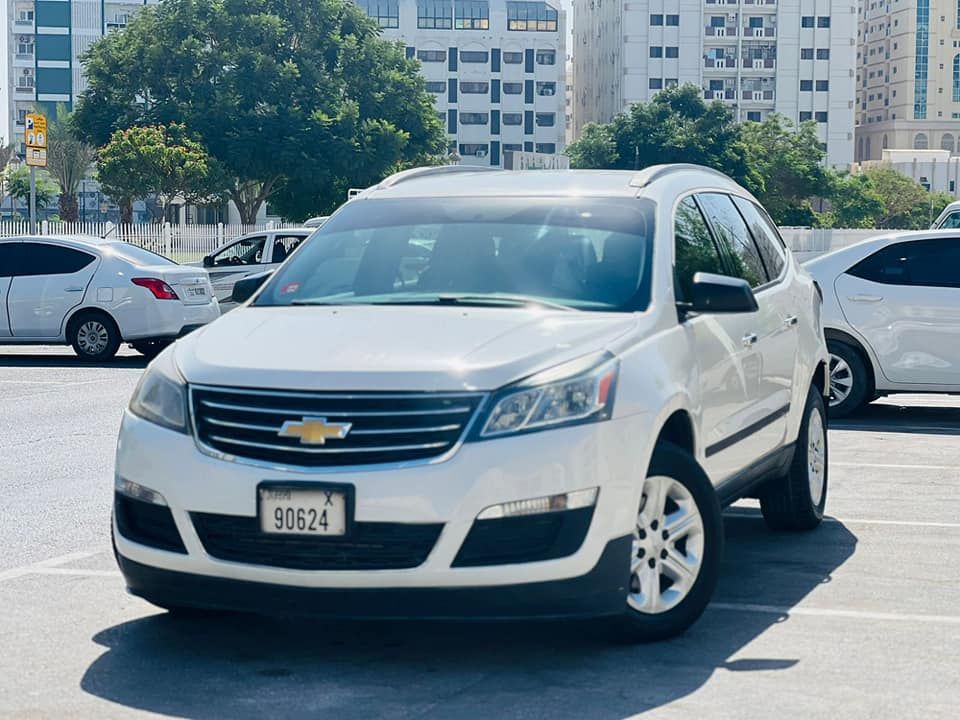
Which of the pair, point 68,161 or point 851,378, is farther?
point 68,161

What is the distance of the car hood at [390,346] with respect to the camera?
5.25m

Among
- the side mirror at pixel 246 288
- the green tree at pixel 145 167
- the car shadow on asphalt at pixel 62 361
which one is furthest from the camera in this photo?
the green tree at pixel 145 167

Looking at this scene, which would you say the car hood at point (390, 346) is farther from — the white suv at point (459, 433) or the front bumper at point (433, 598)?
the front bumper at point (433, 598)

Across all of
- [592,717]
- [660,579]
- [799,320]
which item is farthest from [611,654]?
[799,320]

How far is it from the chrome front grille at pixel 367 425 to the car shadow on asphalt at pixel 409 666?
711 mm

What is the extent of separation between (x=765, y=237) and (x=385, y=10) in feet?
432

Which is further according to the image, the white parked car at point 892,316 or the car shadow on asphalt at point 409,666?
the white parked car at point 892,316

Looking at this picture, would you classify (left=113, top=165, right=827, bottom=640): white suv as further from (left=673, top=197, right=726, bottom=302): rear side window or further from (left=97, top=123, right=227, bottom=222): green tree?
(left=97, top=123, right=227, bottom=222): green tree

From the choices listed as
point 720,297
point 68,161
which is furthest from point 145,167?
point 720,297

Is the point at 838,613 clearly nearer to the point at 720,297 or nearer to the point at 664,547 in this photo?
the point at 664,547

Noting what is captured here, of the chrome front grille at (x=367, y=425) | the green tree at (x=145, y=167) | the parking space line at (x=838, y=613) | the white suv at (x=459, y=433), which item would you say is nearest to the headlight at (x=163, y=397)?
the white suv at (x=459, y=433)

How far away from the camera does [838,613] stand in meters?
6.33

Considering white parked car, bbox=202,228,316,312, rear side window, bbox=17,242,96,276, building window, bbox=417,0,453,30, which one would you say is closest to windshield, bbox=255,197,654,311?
rear side window, bbox=17,242,96,276

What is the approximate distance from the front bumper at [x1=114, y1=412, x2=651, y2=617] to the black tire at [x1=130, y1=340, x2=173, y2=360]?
1485cm
